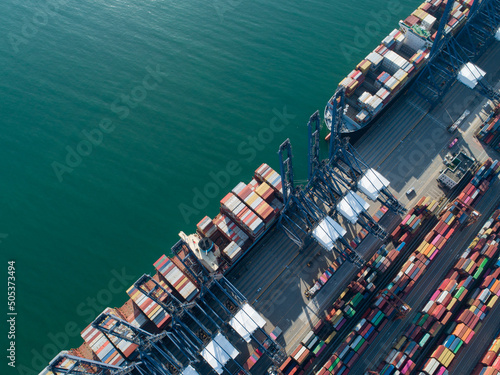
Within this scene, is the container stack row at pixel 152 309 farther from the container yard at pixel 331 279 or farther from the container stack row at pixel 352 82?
the container stack row at pixel 352 82

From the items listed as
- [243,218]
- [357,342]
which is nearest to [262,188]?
[243,218]

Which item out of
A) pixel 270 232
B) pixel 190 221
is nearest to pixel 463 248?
pixel 270 232

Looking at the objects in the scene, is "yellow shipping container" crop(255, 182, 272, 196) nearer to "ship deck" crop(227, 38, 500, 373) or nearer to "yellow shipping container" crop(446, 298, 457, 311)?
"ship deck" crop(227, 38, 500, 373)

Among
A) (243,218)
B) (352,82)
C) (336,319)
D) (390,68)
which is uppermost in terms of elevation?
(390,68)

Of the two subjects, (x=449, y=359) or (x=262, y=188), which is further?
(x=262, y=188)

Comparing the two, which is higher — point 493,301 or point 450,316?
point 493,301

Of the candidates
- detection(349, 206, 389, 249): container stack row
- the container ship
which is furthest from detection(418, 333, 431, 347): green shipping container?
the container ship

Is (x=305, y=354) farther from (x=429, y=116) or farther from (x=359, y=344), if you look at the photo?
(x=429, y=116)
